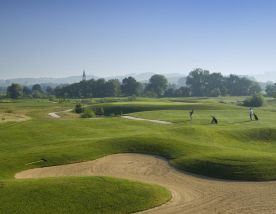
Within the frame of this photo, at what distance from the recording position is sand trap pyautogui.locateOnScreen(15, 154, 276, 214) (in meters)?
22.0

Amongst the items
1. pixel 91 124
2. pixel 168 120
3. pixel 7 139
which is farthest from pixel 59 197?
pixel 168 120

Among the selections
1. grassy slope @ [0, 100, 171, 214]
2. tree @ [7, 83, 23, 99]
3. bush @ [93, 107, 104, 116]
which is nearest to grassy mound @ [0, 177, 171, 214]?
grassy slope @ [0, 100, 171, 214]

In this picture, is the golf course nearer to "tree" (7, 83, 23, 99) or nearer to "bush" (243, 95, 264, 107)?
"bush" (243, 95, 264, 107)

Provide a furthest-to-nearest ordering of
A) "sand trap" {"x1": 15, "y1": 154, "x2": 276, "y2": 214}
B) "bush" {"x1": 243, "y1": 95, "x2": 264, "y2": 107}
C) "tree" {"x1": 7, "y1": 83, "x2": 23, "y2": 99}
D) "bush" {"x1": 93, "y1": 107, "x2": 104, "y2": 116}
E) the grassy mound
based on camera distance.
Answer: "tree" {"x1": 7, "y1": 83, "x2": 23, "y2": 99} → "bush" {"x1": 243, "y1": 95, "x2": 264, "y2": 107} → "bush" {"x1": 93, "y1": 107, "x2": 104, "y2": 116} → "sand trap" {"x1": 15, "y1": 154, "x2": 276, "y2": 214} → the grassy mound

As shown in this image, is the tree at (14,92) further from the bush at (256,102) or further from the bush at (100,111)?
the bush at (256,102)

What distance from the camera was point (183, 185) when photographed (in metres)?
26.5

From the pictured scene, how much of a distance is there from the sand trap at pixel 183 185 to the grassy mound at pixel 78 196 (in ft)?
3.75

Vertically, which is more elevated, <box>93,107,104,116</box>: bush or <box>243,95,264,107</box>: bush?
<box>243,95,264,107</box>: bush

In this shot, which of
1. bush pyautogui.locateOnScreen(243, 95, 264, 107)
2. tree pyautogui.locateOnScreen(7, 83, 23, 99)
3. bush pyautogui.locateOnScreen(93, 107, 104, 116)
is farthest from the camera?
tree pyautogui.locateOnScreen(7, 83, 23, 99)

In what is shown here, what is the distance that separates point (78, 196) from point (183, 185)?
7628 mm

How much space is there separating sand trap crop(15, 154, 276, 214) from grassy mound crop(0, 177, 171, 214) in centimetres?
114

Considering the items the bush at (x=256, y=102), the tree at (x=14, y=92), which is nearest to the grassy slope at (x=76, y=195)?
the bush at (x=256, y=102)

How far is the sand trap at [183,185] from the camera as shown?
72.1 feet

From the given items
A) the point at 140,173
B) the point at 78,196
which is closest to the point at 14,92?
the point at 140,173
